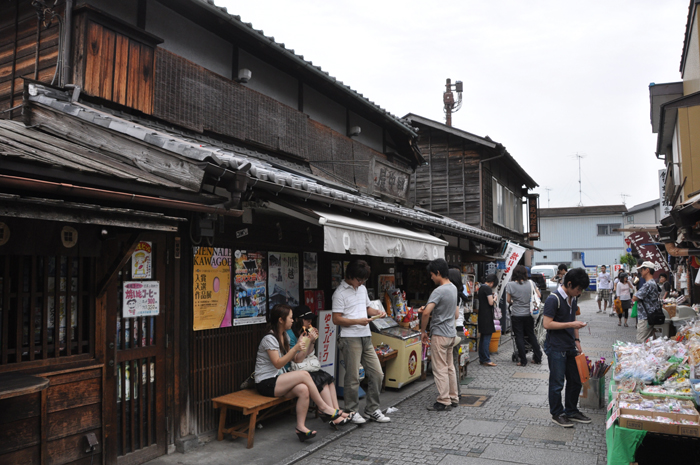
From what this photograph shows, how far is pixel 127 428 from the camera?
5312mm

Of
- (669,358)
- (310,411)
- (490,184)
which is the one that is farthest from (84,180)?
(490,184)

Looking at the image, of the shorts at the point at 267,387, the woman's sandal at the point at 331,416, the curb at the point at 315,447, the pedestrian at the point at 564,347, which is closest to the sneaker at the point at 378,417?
the curb at the point at 315,447

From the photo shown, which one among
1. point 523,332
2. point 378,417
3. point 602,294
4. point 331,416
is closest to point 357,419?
point 378,417

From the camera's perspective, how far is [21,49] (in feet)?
22.4

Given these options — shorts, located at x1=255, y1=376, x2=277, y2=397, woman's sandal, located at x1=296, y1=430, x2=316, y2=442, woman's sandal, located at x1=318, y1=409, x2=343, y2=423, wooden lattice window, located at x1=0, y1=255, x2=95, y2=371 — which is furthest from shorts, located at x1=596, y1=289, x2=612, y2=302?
wooden lattice window, located at x1=0, y1=255, x2=95, y2=371

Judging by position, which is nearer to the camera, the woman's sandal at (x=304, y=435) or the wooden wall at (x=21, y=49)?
the woman's sandal at (x=304, y=435)

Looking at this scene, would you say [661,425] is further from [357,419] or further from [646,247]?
[646,247]

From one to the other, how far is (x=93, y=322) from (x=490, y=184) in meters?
18.5

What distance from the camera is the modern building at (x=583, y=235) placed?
44750 mm

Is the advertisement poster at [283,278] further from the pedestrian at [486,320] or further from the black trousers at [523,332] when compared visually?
the black trousers at [523,332]

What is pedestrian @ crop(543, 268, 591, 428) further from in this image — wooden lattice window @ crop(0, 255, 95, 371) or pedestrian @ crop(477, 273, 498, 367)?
wooden lattice window @ crop(0, 255, 95, 371)

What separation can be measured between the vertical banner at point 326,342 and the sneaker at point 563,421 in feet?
11.0

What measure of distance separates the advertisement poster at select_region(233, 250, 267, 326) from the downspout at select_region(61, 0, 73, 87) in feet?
9.99

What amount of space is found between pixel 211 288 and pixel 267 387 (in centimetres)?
144
